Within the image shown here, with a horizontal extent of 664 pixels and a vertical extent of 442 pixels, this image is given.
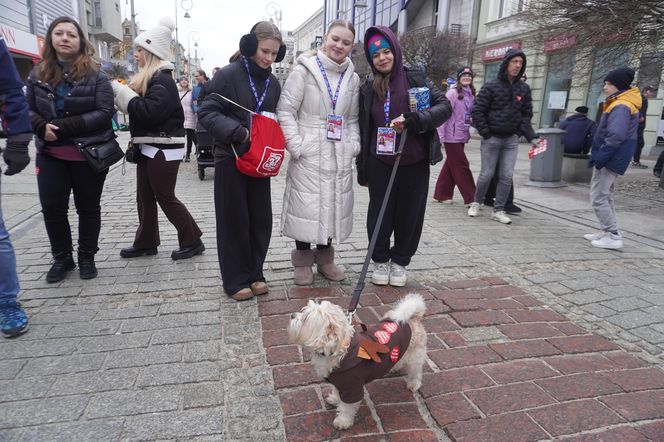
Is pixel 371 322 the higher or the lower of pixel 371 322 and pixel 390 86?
the lower

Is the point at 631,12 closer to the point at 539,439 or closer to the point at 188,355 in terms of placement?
the point at 539,439

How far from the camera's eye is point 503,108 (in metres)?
6.16

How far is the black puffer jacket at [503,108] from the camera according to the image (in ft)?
20.1

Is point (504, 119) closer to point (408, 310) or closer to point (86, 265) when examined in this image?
point (408, 310)

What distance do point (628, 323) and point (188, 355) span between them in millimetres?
3169

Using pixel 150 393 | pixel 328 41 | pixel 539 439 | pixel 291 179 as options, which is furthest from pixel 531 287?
pixel 150 393

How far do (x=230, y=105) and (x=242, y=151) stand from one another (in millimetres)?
353

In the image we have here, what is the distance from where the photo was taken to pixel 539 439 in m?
2.18

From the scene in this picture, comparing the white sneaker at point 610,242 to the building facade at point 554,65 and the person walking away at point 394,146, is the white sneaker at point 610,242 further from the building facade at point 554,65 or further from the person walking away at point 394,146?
the building facade at point 554,65

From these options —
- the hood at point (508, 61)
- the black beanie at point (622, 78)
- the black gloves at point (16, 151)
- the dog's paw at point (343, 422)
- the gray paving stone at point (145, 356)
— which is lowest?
the gray paving stone at point (145, 356)

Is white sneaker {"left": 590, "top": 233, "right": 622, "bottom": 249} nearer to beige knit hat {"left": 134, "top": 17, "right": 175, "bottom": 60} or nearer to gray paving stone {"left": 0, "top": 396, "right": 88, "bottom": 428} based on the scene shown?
beige knit hat {"left": 134, "top": 17, "right": 175, "bottom": 60}

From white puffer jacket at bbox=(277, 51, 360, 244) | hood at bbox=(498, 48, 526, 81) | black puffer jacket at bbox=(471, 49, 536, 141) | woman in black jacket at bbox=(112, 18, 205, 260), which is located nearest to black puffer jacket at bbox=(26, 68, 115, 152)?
woman in black jacket at bbox=(112, 18, 205, 260)

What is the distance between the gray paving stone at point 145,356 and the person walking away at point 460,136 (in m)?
5.44

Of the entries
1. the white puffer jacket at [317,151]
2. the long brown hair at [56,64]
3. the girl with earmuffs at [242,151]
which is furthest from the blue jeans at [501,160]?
the long brown hair at [56,64]
